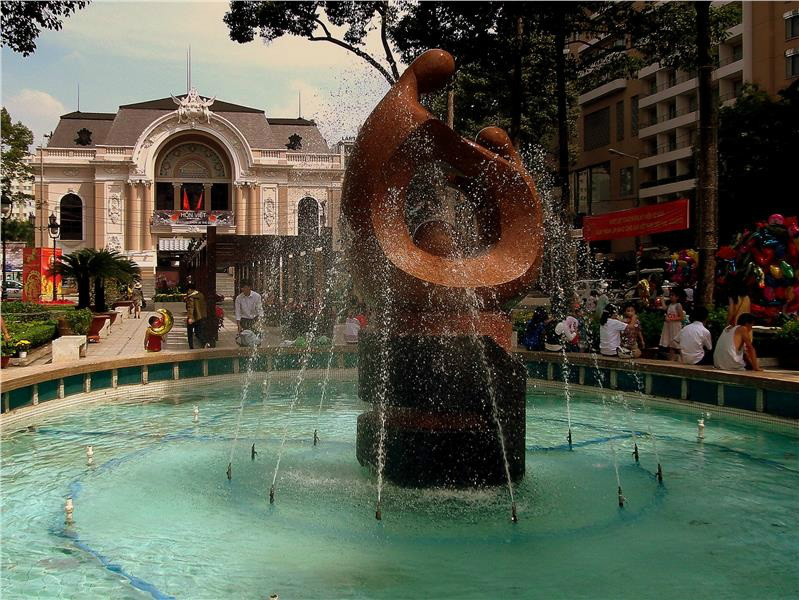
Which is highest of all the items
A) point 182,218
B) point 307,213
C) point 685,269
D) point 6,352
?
point 307,213

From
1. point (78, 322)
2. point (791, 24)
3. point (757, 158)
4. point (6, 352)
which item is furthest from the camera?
point (791, 24)

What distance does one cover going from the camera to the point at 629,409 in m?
10.5

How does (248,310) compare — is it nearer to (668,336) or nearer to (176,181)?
(668,336)

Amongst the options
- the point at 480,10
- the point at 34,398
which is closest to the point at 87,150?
the point at 480,10

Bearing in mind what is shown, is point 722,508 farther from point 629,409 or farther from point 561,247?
point 561,247

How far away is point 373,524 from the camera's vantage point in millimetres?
5426

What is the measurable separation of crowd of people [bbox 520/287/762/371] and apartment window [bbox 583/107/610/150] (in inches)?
1276

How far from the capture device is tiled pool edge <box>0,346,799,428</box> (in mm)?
9344

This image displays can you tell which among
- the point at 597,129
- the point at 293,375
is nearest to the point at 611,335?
the point at 293,375

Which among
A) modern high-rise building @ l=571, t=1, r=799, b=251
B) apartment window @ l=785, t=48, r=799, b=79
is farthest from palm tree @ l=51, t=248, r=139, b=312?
apartment window @ l=785, t=48, r=799, b=79

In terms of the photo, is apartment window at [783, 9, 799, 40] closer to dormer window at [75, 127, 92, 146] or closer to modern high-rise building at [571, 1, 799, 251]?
modern high-rise building at [571, 1, 799, 251]

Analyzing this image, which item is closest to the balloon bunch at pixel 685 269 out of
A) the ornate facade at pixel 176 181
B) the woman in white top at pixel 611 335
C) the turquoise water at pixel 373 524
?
the woman in white top at pixel 611 335

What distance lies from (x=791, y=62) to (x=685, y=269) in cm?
1890

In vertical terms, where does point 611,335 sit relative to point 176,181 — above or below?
below
